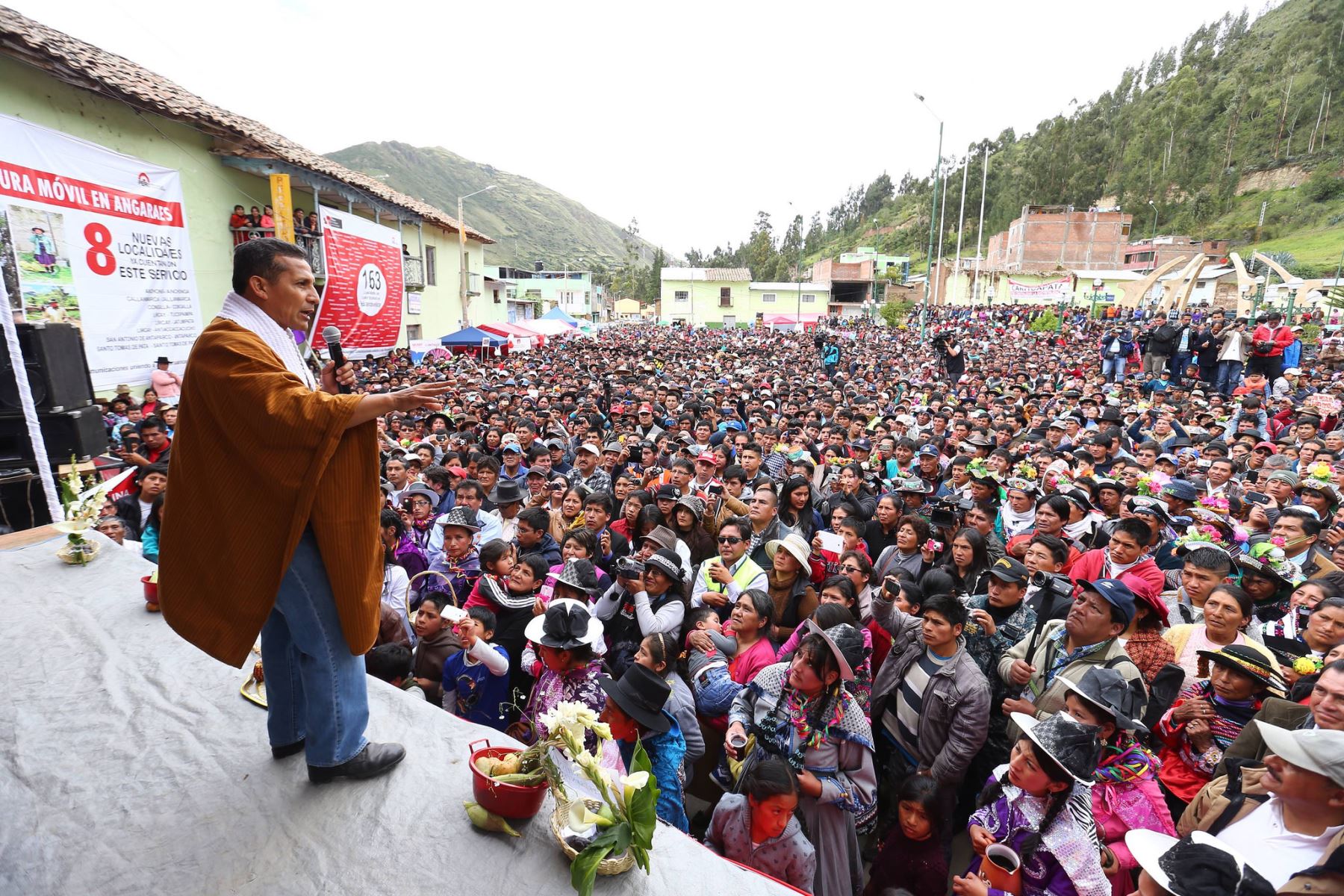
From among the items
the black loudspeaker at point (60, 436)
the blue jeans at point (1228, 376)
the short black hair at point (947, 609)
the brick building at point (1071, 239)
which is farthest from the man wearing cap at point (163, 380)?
the brick building at point (1071, 239)

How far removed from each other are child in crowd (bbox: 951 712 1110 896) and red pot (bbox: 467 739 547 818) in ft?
4.95

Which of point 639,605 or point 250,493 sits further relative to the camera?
point 639,605

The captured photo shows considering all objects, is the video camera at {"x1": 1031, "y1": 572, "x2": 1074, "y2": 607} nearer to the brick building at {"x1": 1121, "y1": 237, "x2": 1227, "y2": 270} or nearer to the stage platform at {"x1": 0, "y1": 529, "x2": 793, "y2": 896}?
the stage platform at {"x1": 0, "y1": 529, "x2": 793, "y2": 896}

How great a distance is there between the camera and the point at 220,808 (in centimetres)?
186

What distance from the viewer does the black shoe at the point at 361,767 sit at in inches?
75.7

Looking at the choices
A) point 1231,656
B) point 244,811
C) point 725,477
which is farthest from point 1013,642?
point 244,811

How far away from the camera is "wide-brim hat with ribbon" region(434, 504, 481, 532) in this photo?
5.05 m

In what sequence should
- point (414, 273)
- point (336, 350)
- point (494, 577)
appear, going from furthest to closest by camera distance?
point (414, 273) < point (494, 577) < point (336, 350)

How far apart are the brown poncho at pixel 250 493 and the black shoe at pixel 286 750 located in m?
0.42

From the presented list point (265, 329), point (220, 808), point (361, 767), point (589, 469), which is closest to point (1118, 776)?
point (361, 767)

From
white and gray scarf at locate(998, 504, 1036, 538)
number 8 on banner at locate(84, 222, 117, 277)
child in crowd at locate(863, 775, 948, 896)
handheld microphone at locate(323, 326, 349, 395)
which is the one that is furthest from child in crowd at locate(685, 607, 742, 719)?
number 8 on banner at locate(84, 222, 117, 277)

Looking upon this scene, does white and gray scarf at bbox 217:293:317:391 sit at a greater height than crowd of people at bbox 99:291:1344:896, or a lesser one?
greater

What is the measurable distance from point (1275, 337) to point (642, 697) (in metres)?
15.9

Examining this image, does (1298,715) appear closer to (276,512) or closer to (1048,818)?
(1048,818)
